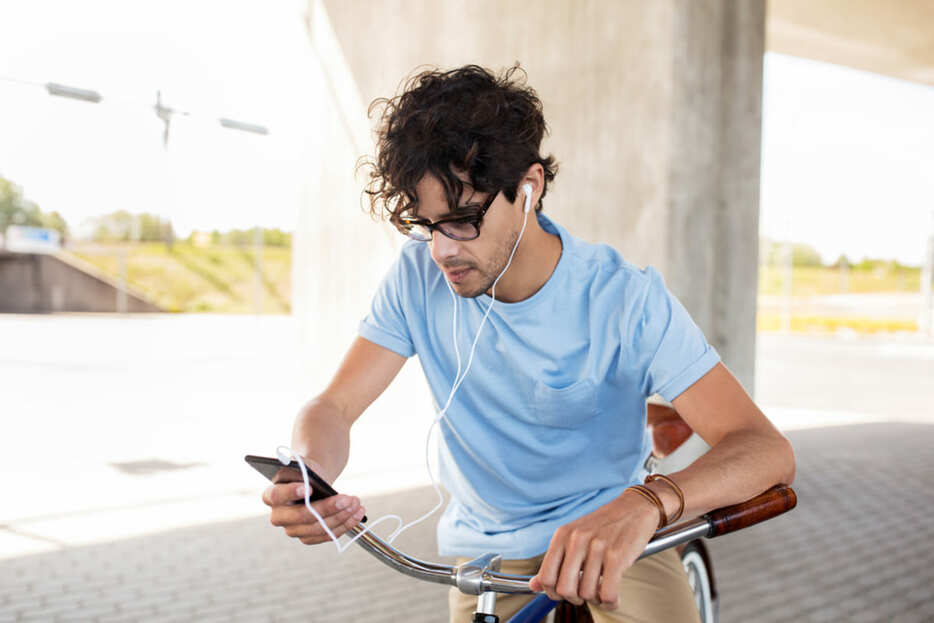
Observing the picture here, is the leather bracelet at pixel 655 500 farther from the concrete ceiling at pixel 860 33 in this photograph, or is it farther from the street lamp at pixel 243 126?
the street lamp at pixel 243 126

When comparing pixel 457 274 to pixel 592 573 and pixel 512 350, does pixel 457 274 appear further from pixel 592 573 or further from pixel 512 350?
pixel 592 573

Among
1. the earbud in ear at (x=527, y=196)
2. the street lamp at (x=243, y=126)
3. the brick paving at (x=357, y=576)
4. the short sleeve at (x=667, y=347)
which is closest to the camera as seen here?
the short sleeve at (x=667, y=347)

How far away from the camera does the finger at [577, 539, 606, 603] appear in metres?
1.15

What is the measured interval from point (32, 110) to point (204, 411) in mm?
31179

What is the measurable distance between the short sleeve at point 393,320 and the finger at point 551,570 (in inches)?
35.7

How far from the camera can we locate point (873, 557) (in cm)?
498

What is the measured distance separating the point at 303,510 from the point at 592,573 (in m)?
0.48

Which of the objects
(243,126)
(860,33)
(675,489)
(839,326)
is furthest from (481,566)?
(839,326)

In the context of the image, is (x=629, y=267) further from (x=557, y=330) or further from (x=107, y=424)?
(x=107, y=424)

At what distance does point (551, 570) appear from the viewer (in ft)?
3.79

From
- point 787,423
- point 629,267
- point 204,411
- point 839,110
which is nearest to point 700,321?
point 629,267

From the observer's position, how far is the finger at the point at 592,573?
45.3 inches

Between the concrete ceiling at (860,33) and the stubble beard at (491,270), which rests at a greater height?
the concrete ceiling at (860,33)

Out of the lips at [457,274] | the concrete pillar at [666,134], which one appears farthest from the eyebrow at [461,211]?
the concrete pillar at [666,134]
